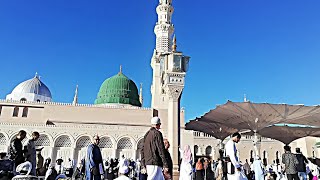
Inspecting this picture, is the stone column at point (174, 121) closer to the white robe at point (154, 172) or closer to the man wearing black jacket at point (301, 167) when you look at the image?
the man wearing black jacket at point (301, 167)

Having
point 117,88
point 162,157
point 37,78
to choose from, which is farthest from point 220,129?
point 37,78

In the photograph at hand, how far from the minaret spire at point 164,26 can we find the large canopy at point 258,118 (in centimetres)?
1788

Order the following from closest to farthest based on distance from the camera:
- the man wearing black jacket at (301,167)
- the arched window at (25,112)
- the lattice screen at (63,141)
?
the man wearing black jacket at (301,167)
the lattice screen at (63,141)
the arched window at (25,112)

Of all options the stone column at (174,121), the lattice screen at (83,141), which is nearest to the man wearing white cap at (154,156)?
the stone column at (174,121)

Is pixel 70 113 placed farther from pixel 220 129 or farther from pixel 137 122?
pixel 220 129

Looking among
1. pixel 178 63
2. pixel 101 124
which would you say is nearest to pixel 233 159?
pixel 178 63

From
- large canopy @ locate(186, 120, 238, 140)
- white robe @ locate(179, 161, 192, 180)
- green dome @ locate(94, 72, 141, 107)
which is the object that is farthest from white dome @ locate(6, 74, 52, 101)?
white robe @ locate(179, 161, 192, 180)

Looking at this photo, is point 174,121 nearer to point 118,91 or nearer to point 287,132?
point 287,132

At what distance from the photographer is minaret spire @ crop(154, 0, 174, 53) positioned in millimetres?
30266

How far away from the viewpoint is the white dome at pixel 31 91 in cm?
3308

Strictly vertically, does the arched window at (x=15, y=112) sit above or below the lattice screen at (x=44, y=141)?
above

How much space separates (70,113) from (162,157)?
25396mm

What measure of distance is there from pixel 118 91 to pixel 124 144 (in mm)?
9475

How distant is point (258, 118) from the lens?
1040 centimetres
